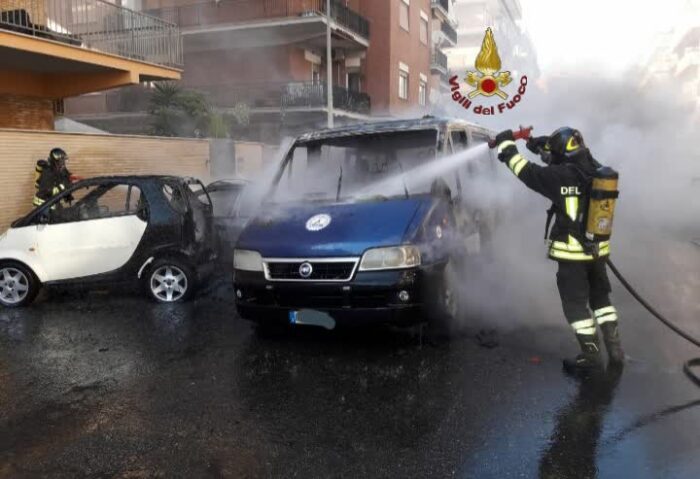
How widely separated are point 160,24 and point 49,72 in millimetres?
2925

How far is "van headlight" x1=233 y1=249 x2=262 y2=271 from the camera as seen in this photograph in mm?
4730

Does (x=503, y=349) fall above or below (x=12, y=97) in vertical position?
below

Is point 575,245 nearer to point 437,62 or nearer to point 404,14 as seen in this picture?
point 404,14

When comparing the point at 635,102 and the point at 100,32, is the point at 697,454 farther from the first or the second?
the point at 100,32

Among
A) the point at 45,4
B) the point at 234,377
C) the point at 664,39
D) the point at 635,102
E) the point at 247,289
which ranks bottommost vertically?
the point at 234,377

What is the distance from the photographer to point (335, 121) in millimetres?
24578

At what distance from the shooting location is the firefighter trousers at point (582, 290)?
4.32m

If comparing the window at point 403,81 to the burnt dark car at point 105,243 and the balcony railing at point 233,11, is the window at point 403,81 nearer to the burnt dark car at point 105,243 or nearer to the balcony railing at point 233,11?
the balcony railing at point 233,11

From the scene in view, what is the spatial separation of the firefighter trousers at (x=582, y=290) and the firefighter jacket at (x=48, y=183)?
736cm

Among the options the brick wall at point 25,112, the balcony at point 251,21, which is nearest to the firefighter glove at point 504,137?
the brick wall at point 25,112

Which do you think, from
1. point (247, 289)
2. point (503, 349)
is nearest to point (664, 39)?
point (503, 349)

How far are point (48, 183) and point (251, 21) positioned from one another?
49.8ft

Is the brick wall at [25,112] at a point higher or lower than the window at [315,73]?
lower

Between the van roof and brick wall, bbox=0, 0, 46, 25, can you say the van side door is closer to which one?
the van roof
